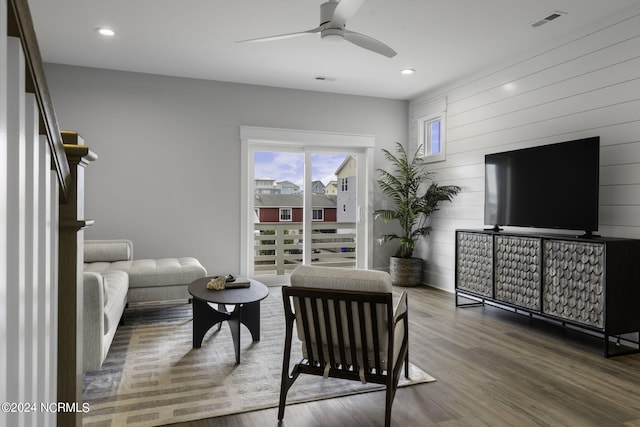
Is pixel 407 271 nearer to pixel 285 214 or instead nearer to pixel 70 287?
pixel 285 214

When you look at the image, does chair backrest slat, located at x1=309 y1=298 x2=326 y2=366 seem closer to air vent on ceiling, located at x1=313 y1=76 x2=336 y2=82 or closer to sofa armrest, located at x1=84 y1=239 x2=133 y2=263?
sofa armrest, located at x1=84 y1=239 x2=133 y2=263

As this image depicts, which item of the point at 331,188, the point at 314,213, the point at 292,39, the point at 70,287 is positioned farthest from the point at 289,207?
the point at 70,287

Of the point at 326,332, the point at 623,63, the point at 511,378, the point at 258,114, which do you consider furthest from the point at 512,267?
the point at 258,114

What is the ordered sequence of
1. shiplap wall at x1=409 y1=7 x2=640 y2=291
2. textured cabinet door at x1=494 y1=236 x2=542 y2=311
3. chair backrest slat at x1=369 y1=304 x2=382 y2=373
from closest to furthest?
chair backrest slat at x1=369 y1=304 x2=382 y2=373 → shiplap wall at x1=409 y1=7 x2=640 y2=291 → textured cabinet door at x1=494 y1=236 x2=542 y2=311

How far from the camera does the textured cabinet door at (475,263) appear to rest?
14.0 feet

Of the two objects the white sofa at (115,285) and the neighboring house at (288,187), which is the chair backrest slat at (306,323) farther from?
the neighboring house at (288,187)

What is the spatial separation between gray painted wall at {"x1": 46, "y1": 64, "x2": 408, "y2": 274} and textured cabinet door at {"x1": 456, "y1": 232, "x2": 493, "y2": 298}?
2671 mm

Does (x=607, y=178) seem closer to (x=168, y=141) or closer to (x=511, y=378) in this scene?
(x=511, y=378)

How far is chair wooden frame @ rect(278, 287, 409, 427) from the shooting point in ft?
6.59

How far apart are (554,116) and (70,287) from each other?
13.8 ft

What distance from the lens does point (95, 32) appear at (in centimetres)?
402

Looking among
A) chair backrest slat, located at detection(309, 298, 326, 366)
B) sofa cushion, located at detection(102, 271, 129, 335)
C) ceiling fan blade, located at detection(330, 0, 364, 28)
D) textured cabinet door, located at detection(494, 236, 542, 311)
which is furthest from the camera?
textured cabinet door, located at detection(494, 236, 542, 311)

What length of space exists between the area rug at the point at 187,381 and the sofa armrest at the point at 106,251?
1.14 metres

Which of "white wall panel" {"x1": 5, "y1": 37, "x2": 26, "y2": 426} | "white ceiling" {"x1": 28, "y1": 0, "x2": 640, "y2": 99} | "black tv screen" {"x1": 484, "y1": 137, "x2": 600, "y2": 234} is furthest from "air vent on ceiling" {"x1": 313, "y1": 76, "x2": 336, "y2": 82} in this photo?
"white wall panel" {"x1": 5, "y1": 37, "x2": 26, "y2": 426}
